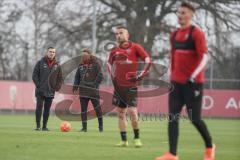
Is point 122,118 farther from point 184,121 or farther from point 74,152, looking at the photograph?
point 184,121

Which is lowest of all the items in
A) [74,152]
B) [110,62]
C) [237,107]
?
[237,107]

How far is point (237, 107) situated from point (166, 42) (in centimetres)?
973

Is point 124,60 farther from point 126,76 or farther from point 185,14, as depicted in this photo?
point 185,14

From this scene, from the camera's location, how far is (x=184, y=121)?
96.7 ft

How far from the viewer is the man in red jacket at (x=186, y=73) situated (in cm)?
1015

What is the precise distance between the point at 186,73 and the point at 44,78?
9229mm

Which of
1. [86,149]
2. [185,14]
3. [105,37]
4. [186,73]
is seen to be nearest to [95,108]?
[86,149]

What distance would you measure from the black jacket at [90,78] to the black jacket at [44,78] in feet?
1.98

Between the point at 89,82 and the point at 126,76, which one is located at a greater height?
the point at 126,76

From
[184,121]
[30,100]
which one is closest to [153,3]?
[30,100]

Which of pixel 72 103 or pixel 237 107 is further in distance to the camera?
pixel 237 107

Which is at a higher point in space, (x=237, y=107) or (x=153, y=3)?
(x=153, y=3)

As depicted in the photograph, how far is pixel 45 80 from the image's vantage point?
18.9 meters

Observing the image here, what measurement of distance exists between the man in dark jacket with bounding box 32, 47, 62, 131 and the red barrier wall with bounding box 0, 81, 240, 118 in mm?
16126
